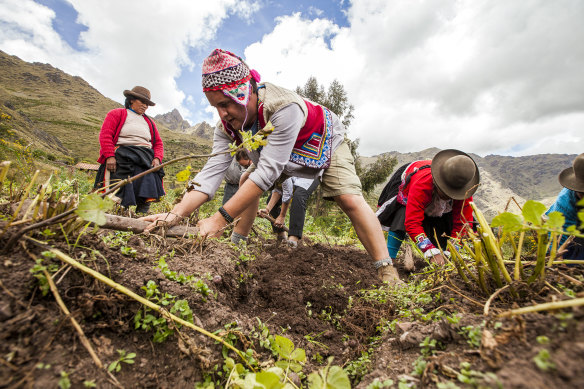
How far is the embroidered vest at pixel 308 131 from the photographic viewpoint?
6.72 feet

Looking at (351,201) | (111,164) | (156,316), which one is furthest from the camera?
(111,164)

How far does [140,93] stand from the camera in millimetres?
3891

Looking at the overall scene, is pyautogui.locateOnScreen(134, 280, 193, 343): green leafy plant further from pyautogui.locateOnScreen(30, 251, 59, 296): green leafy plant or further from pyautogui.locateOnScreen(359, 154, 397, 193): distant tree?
pyautogui.locateOnScreen(359, 154, 397, 193): distant tree

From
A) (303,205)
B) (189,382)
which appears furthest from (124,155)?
Answer: (189,382)

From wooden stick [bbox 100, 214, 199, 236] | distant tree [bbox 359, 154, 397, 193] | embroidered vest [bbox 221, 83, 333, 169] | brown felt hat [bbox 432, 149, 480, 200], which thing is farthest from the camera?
distant tree [bbox 359, 154, 397, 193]

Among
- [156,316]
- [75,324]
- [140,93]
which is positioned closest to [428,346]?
[156,316]

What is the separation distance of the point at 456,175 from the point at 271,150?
178 centimetres

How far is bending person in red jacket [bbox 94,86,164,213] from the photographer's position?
3.40 metres

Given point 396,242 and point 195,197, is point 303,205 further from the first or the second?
point 195,197

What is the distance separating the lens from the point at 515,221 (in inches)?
31.7

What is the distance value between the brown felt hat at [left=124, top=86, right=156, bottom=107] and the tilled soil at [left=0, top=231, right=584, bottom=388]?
116 inches

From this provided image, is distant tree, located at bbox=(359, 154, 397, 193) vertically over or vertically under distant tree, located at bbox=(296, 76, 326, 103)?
under

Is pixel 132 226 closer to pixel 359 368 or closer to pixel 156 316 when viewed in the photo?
pixel 156 316

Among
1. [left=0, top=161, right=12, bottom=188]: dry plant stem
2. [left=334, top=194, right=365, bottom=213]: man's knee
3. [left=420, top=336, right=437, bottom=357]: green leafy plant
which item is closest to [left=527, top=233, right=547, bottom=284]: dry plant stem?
[left=420, top=336, right=437, bottom=357]: green leafy plant
